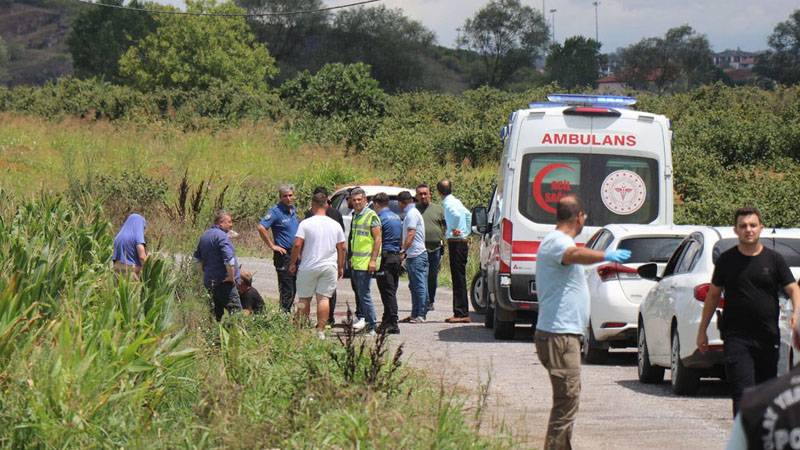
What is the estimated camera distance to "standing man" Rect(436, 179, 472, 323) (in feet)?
62.0

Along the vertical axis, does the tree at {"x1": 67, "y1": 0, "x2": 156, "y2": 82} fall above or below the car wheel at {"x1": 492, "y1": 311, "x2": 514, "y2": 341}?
above

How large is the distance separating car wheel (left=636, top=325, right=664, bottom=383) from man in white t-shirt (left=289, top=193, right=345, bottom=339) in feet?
11.5

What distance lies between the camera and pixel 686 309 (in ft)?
38.6

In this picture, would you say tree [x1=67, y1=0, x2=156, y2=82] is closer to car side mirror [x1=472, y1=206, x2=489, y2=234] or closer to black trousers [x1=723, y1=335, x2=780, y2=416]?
car side mirror [x1=472, y1=206, x2=489, y2=234]

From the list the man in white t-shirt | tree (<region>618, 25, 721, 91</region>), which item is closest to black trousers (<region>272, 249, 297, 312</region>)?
the man in white t-shirt

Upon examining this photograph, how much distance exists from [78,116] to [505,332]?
122ft

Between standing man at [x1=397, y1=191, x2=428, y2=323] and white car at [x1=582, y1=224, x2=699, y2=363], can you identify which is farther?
standing man at [x1=397, y1=191, x2=428, y2=323]

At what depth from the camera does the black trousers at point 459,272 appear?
19094 millimetres

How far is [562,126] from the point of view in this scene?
16.7 metres

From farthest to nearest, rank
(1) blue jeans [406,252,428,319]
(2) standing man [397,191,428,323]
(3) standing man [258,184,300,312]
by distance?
(1) blue jeans [406,252,428,319]
(2) standing man [397,191,428,323]
(3) standing man [258,184,300,312]

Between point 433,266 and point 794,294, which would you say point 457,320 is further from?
point 794,294

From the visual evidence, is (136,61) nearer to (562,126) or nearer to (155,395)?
(562,126)

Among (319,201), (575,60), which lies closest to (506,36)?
(575,60)

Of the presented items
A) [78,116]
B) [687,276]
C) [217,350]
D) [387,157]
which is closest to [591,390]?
[687,276]
